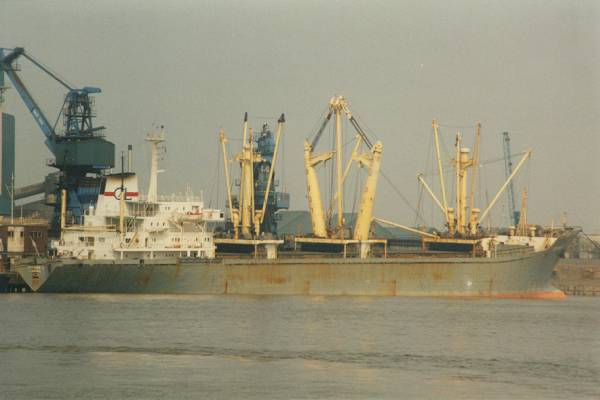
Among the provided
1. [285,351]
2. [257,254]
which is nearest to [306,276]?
[257,254]

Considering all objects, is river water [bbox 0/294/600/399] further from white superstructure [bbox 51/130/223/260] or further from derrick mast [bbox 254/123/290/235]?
derrick mast [bbox 254/123/290/235]

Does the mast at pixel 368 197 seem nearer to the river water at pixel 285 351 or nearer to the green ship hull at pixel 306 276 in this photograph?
the green ship hull at pixel 306 276

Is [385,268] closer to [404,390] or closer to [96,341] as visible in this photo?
[96,341]

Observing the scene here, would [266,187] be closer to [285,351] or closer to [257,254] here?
[257,254]

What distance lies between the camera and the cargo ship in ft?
201

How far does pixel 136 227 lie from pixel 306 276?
10.6 meters

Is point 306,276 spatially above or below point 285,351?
above

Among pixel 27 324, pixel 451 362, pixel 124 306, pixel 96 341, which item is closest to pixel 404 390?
pixel 451 362

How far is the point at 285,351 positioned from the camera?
38.1 metres

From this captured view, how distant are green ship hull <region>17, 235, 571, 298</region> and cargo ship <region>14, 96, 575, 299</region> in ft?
0.20

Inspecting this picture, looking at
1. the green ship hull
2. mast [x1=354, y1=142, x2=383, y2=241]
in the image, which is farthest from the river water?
mast [x1=354, y1=142, x2=383, y2=241]

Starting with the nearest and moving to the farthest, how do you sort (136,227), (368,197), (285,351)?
(285,351)
(136,227)
(368,197)

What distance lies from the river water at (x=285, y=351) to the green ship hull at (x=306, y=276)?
303 cm

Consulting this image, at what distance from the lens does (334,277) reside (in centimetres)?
6606
